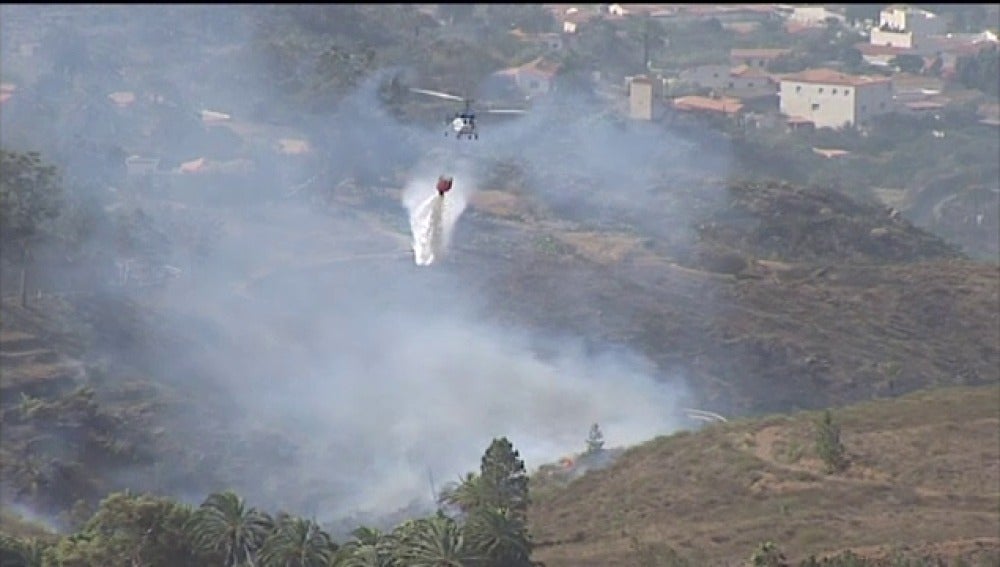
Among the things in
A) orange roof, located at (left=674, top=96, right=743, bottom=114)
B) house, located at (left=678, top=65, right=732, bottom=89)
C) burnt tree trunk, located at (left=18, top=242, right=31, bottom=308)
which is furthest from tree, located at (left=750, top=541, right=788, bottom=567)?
house, located at (left=678, top=65, right=732, bottom=89)

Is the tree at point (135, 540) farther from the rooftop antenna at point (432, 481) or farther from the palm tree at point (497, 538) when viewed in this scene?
the rooftop antenna at point (432, 481)

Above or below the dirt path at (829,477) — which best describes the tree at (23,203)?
above

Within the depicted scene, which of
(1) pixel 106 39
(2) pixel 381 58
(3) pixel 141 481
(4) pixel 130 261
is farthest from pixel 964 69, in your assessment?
(3) pixel 141 481

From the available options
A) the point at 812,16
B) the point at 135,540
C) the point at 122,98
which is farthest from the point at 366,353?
the point at 812,16

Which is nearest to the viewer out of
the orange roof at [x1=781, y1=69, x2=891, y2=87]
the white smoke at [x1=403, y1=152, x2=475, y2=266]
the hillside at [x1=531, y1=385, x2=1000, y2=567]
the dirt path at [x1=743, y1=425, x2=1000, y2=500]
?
the hillside at [x1=531, y1=385, x2=1000, y2=567]

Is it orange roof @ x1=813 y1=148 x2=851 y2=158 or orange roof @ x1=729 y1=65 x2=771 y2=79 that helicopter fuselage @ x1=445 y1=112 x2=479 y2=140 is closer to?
orange roof @ x1=813 y1=148 x2=851 y2=158

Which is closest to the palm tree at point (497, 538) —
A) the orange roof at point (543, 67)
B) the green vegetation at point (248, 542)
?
the green vegetation at point (248, 542)
